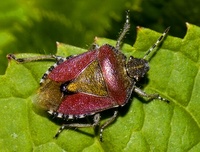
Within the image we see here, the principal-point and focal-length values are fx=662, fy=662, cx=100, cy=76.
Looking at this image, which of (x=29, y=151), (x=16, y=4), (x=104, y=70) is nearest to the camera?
(x=29, y=151)

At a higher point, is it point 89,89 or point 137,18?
point 137,18

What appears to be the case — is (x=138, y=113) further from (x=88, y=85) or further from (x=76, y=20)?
(x=76, y=20)

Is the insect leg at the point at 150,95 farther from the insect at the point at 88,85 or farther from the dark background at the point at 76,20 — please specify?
the dark background at the point at 76,20

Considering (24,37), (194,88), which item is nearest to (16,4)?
(24,37)

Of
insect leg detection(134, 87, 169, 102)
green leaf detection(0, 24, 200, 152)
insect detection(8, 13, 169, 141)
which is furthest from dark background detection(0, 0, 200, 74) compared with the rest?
insect leg detection(134, 87, 169, 102)

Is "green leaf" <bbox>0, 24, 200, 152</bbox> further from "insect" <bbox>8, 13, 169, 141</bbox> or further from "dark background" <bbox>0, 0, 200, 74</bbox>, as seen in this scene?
"dark background" <bbox>0, 0, 200, 74</bbox>

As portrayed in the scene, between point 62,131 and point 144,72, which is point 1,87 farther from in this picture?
point 144,72

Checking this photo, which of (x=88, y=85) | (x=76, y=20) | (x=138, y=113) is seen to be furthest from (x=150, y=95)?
(x=76, y=20)
